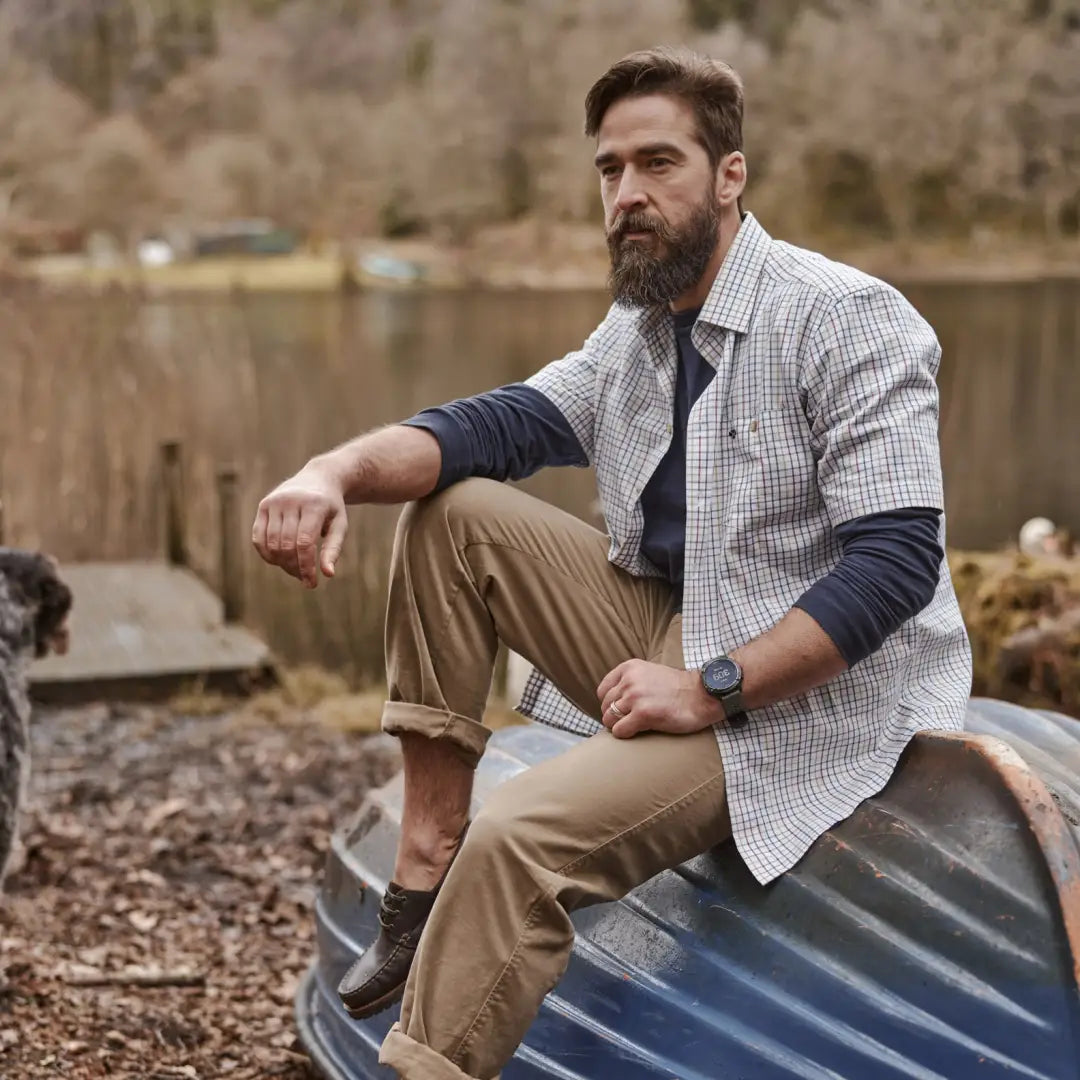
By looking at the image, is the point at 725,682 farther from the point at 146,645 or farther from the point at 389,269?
the point at 389,269

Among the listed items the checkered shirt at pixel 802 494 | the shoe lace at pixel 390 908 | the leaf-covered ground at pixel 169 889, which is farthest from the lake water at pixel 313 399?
the checkered shirt at pixel 802 494

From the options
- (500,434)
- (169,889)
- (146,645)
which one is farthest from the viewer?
(146,645)

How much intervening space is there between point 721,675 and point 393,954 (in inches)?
30.0

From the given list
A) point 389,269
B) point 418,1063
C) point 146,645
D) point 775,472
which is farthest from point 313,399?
point 418,1063

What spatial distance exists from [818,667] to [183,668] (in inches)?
195

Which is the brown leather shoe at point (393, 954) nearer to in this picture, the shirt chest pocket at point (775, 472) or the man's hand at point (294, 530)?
the man's hand at point (294, 530)

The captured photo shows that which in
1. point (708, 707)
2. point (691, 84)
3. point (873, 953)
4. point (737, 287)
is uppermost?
point (691, 84)

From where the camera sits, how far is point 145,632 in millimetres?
7277

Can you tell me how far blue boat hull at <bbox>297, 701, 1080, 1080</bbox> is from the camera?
206 centimetres

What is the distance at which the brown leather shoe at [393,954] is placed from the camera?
2.55 meters

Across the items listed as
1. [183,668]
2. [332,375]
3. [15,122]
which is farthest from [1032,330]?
[15,122]

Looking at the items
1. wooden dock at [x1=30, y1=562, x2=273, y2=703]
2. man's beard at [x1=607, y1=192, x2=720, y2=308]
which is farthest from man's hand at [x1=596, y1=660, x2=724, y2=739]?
wooden dock at [x1=30, y1=562, x2=273, y2=703]

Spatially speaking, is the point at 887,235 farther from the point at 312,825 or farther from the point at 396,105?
the point at 312,825

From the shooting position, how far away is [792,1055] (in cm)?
215
